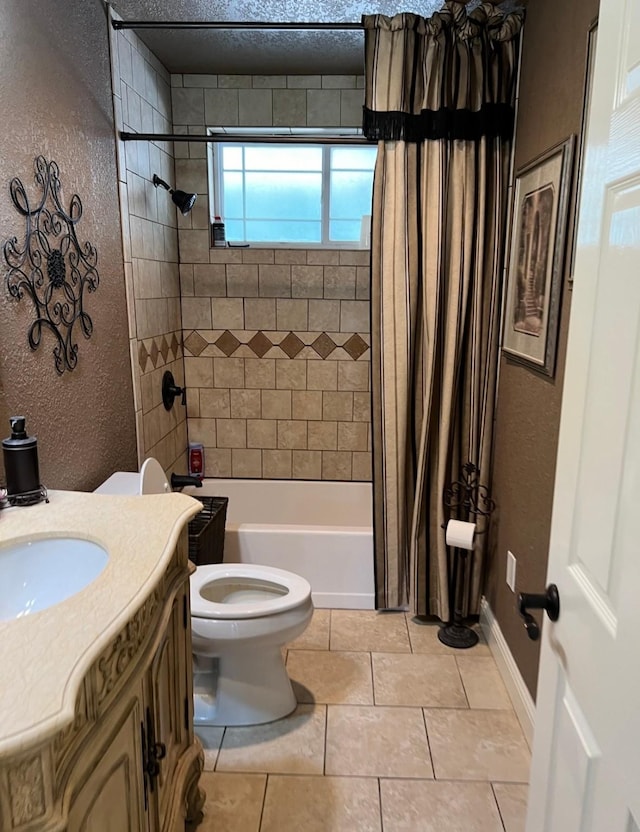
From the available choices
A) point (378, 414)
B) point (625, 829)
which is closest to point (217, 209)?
point (378, 414)

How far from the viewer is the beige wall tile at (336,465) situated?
11.4 ft

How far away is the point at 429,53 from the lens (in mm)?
2207

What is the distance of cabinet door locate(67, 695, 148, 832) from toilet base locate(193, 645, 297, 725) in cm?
81

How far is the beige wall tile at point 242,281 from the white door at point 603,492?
253 cm

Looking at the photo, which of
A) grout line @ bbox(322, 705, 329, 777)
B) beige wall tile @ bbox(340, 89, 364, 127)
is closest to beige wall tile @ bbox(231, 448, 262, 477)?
grout line @ bbox(322, 705, 329, 777)

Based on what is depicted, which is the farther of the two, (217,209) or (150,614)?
(217,209)

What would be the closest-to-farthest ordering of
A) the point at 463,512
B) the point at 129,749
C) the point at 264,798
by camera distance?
the point at 129,749
the point at 264,798
the point at 463,512

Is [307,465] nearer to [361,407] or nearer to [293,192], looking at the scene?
[361,407]

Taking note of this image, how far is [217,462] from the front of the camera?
3527mm

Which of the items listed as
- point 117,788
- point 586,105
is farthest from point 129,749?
point 586,105

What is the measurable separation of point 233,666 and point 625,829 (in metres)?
1.49

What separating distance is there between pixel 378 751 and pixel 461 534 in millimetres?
834

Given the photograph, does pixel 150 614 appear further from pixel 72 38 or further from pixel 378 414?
pixel 72 38

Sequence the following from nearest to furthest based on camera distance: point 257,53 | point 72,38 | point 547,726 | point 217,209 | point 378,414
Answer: point 547,726
point 72,38
point 378,414
point 257,53
point 217,209
